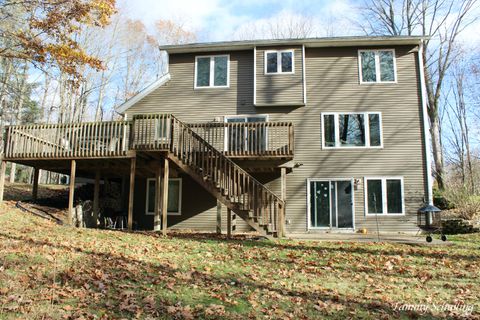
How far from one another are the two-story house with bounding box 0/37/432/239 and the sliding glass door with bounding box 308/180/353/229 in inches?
1.6

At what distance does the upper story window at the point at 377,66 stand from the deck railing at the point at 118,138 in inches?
194

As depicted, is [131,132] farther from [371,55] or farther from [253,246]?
[371,55]

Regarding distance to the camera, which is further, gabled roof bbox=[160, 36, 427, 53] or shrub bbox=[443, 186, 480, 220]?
gabled roof bbox=[160, 36, 427, 53]

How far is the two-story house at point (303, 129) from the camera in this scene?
14.7m

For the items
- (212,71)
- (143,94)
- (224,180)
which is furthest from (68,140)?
(212,71)

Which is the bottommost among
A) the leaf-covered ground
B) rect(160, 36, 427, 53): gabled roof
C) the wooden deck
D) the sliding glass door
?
the leaf-covered ground

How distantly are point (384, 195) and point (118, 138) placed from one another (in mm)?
10597

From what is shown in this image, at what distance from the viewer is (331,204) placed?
15.3m

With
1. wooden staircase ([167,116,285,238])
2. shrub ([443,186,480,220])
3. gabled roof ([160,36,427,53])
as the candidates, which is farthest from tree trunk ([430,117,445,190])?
wooden staircase ([167,116,285,238])

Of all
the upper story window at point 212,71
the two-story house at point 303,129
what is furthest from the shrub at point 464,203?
the upper story window at point 212,71

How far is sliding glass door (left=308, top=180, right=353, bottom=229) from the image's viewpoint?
15156 millimetres

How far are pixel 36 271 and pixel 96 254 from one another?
1564 millimetres

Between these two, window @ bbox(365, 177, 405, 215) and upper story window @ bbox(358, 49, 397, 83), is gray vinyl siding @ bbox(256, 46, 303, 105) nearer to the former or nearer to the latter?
upper story window @ bbox(358, 49, 397, 83)

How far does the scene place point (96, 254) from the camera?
7777mm
